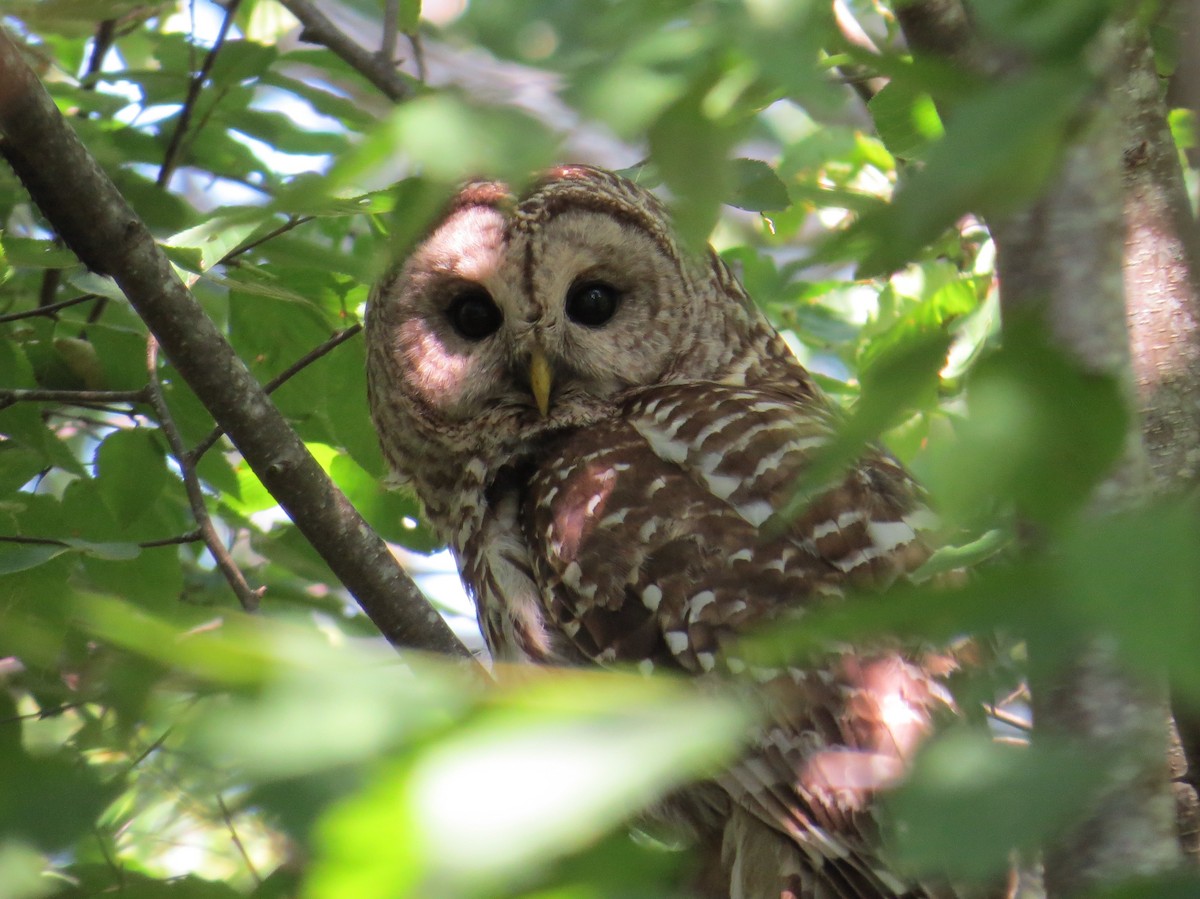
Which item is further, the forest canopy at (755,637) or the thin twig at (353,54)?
the thin twig at (353,54)

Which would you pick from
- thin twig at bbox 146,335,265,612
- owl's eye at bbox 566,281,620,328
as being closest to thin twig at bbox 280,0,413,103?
owl's eye at bbox 566,281,620,328

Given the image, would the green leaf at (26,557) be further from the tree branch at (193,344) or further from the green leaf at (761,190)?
the green leaf at (761,190)

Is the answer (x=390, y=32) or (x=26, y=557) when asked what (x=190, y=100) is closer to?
(x=390, y=32)

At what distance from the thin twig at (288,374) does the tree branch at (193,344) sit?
129mm

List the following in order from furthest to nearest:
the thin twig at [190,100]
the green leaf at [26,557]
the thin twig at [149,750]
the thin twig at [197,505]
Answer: the thin twig at [190,100] → the thin twig at [197,505] → the green leaf at [26,557] → the thin twig at [149,750]

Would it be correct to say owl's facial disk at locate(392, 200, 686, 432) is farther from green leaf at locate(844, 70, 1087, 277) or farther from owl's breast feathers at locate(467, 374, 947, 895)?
green leaf at locate(844, 70, 1087, 277)

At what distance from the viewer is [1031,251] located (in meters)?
1.32

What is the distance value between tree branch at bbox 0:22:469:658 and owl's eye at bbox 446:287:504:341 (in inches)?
60.9

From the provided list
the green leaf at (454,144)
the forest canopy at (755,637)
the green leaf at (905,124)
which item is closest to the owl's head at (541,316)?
the green leaf at (905,124)

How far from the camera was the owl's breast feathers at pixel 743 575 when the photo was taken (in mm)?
2959

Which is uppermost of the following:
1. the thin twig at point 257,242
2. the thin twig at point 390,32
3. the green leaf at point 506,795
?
the thin twig at point 390,32

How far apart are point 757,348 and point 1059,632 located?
11.9 feet

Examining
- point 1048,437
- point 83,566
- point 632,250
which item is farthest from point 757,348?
point 1048,437

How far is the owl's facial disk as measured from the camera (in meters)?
4.06
